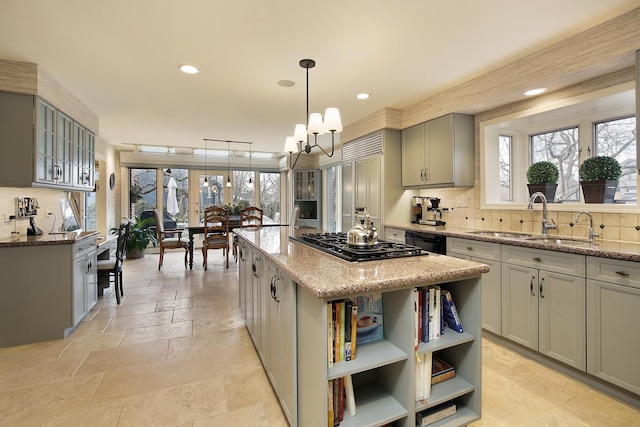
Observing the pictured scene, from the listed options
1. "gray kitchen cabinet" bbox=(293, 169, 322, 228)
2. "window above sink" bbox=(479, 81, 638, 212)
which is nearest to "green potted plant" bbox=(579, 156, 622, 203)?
"window above sink" bbox=(479, 81, 638, 212)

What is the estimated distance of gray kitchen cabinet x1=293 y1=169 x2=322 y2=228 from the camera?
7.43m

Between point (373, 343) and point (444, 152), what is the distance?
277 cm

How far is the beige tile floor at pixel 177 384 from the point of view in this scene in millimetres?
1793

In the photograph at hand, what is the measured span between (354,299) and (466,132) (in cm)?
290

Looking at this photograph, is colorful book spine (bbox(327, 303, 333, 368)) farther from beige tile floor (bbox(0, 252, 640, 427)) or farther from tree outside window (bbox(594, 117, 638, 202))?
tree outside window (bbox(594, 117, 638, 202))

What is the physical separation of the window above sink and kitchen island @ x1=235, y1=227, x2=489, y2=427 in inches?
74.2

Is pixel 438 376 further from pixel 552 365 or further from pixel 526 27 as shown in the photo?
pixel 526 27

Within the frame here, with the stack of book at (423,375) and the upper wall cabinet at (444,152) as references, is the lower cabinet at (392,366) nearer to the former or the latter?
the stack of book at (423,375)

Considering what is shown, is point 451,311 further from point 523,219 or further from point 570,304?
point 523,219

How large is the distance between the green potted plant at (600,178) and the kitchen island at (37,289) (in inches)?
176

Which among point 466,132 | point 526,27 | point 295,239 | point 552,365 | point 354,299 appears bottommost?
point 552,365

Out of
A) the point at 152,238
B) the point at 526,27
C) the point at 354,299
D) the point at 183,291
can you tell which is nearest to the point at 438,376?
the point at 354,299

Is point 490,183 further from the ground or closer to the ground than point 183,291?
further from the ground

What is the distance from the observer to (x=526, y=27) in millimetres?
2209
